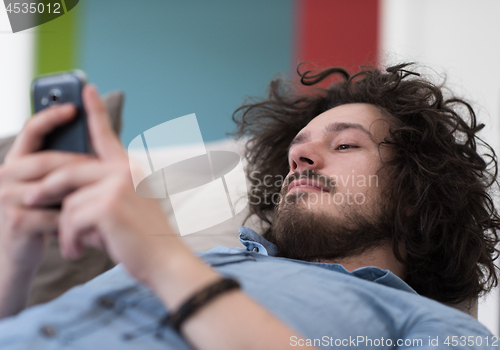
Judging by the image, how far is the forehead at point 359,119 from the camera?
0.94 metres

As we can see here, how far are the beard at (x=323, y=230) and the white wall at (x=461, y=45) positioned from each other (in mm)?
747

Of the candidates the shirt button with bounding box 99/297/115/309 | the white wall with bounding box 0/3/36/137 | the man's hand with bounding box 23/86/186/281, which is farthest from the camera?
the white wall with bounding box 0/3/36/137

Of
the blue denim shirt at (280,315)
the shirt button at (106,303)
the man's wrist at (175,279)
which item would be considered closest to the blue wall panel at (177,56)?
the blue denim shirt at (280,315)

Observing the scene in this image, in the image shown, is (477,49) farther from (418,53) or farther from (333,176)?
(333,176)

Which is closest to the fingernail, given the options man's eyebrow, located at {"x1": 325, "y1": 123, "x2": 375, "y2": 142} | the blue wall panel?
man's eyebrow, located at {"x1": 325, "y1": 123, "x2": 375, "y2": 142}

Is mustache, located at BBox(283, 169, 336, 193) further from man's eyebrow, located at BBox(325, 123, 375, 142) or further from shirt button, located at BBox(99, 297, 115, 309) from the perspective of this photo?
shirt button, located at BBox(99, 297, 115, 309)

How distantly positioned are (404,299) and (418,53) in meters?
1.36

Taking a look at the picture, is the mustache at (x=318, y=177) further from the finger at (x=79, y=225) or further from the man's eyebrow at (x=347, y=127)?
the finger at (x=79, y=225)

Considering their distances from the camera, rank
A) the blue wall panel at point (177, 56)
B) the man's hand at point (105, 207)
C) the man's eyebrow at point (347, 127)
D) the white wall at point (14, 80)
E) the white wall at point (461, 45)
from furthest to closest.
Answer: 1. the blue wall panel at point (177, 56)
2. the white wall at point (14, 80)
3. the white wall at point (461, 45)
4. the man's eyebrow at point (347, 127)
5. the man's hand at point (105, 207)

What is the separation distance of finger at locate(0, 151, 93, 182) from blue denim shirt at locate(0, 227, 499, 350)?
17cm

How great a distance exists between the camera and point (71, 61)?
211cm

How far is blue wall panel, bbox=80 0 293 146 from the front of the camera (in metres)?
2.04

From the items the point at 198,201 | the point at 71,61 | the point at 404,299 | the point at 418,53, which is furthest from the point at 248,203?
the point at 71,61

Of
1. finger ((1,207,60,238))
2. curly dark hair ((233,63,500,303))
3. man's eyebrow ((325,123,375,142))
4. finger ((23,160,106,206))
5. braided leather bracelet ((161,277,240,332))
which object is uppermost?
finger ((23,160,106,206))
